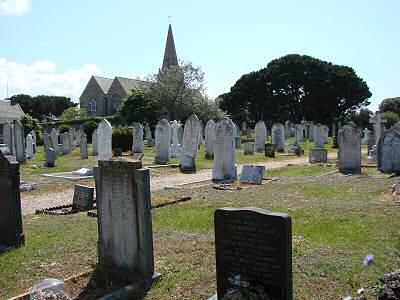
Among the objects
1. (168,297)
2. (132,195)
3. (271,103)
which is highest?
(271,103)

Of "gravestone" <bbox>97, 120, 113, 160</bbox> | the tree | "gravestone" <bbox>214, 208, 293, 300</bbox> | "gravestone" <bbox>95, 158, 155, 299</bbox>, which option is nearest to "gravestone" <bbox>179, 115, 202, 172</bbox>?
"gravestone" <bbox>97, 120, 113, 160</bbox>

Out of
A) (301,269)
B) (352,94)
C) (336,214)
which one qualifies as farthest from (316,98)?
(301,269)

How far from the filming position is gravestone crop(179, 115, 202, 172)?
69.4 feet

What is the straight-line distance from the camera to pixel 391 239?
25.1 feet

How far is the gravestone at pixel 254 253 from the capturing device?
5.00 metres

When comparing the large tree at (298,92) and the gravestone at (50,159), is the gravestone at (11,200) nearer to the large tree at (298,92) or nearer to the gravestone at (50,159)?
the gravestone at (50,159)

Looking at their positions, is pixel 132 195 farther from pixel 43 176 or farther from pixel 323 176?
pixel 43 176

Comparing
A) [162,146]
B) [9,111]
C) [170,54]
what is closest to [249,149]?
[162,146]

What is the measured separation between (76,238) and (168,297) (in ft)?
11.1

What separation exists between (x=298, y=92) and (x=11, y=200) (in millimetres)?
57817

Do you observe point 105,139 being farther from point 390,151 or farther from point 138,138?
point 390,151

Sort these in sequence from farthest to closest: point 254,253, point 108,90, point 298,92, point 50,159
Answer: point 108,90
point 298,92
point 50,159
point 254,253

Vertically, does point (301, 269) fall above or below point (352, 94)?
below

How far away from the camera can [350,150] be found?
18.2 m
